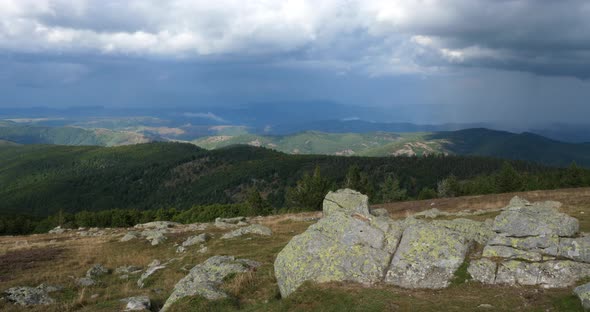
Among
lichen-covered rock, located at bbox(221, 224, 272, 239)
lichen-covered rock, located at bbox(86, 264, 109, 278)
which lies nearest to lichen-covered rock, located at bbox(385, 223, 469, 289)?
lichen-covered rock, located at bbox(86, 264, 109, 278)

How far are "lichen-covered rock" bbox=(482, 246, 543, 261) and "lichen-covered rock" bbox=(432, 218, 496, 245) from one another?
1203 mm

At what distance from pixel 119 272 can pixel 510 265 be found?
97.7 ft

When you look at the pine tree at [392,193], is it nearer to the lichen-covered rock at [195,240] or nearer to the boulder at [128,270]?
the lichen-covered rock at [195,240]

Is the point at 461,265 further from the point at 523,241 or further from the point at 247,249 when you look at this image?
the point at 247,249

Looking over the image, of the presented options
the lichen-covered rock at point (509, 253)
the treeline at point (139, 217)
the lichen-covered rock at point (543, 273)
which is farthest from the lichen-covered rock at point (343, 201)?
the treeline at point (139, 217)

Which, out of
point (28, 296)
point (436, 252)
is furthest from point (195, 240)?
point (436, 252)

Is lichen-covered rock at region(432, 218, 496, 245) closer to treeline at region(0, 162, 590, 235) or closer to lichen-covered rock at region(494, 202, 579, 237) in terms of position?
lichen-covered rock at region(494, 202, 579, 237)

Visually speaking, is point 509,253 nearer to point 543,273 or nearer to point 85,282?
point 543,273

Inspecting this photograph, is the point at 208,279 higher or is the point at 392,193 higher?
the point at 208,279

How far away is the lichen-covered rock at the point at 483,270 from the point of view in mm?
15828

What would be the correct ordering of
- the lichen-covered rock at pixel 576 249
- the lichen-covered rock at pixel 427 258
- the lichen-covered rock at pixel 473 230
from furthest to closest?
1. the lichen-covered rock at pixel 473 230
2. the lichen-covered rock at pixel 427 258
3. the lichen-covered rock at pixel 576 249

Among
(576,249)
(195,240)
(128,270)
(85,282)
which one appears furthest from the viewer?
(195,240)

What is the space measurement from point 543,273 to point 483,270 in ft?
7.95

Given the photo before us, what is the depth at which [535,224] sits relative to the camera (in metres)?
17.5
